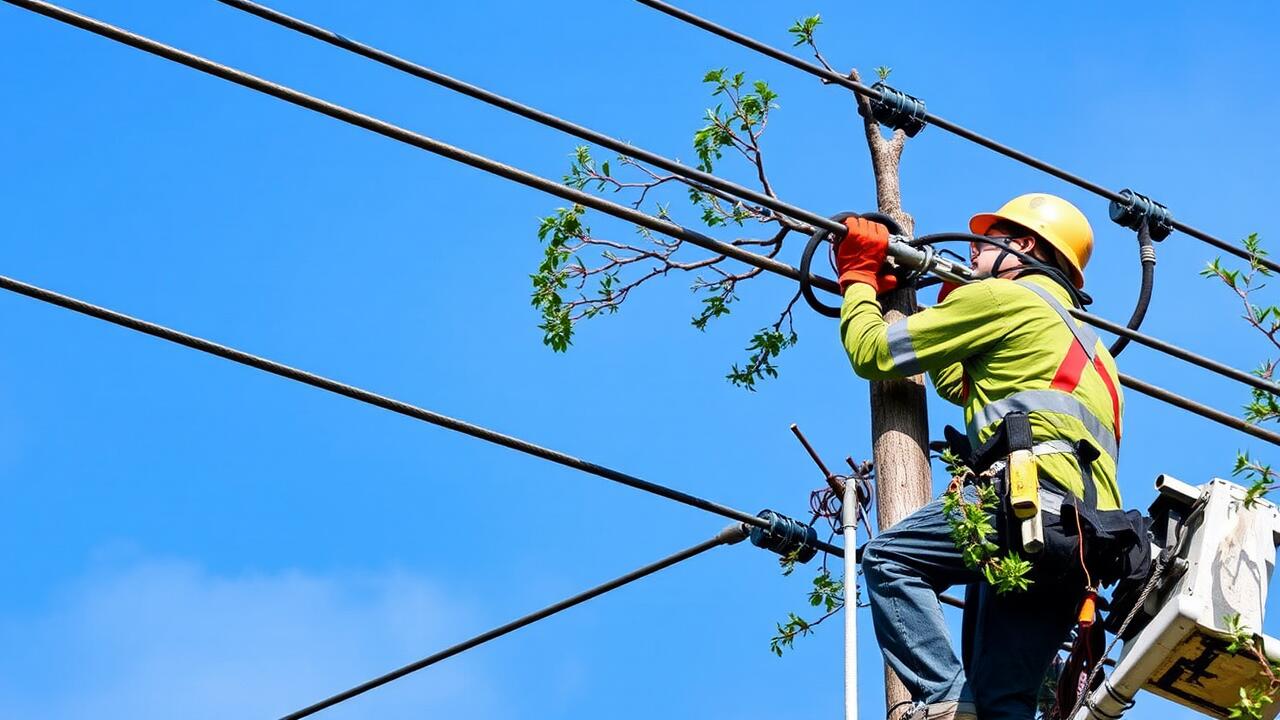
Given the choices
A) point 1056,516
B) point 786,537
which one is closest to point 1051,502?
point 1056,516

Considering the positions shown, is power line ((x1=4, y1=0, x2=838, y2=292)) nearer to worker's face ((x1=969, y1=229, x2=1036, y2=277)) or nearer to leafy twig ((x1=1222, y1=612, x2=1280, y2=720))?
worker's face ((x1=969, y1=229, x2=1036, y2=277))

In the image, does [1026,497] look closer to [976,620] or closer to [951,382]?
[976,620]

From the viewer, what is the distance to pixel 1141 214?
28.0 ft

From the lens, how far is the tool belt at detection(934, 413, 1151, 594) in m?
6.07

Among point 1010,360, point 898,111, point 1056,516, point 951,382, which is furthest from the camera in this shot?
point 898,111

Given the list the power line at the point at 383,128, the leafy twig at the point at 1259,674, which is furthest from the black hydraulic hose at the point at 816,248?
the leafy twig at the point at 1259,674

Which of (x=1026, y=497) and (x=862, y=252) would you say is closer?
(x=1026, y=497)

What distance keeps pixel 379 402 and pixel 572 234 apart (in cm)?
159

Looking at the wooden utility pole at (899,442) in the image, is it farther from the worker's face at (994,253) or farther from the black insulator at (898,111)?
the black insulator at (898,111)

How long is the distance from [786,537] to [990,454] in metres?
1.36

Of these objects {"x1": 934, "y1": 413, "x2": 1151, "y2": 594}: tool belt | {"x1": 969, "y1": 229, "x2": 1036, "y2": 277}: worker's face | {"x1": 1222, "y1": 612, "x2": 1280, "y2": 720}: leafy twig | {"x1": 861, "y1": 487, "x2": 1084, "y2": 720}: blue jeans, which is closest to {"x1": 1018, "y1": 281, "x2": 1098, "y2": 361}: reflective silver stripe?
{"x1": 969, "y1": 229, "x2": 1036, "y2": 277}: worker's face

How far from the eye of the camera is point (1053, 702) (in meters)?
6.26

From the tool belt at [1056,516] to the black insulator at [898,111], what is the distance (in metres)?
2.00

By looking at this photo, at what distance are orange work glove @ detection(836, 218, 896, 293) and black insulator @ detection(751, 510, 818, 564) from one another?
94 centimetres
